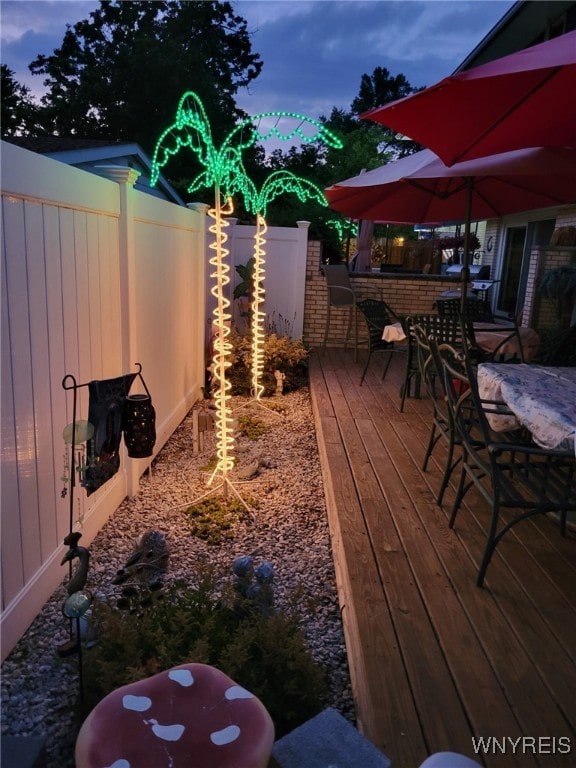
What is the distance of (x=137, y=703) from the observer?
1.25 metres

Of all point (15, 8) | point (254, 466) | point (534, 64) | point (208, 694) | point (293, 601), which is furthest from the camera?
point (15, 8)

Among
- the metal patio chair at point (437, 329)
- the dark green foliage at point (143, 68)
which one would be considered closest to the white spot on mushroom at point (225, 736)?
the metal patio chair at point (437, 329)

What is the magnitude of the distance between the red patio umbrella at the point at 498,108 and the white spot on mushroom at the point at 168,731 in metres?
2.24

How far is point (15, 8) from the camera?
68.4 feet

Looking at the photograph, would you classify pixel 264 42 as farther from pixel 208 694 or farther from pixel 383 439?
pixel 208 694

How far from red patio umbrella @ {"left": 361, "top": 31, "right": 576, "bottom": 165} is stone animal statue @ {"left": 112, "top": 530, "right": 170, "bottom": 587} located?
225 cm

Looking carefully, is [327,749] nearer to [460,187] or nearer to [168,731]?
[168,731]

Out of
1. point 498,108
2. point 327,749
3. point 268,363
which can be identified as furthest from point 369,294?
point 327,749

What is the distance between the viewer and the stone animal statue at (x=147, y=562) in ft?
8.34

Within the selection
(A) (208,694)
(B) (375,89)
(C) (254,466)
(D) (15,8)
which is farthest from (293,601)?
(B) (375,89)

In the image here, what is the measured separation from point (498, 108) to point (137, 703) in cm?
288

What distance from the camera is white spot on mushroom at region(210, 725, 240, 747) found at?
1.15 meters

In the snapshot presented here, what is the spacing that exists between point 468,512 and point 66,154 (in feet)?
24.7

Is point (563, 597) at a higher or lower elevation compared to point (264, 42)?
lower
